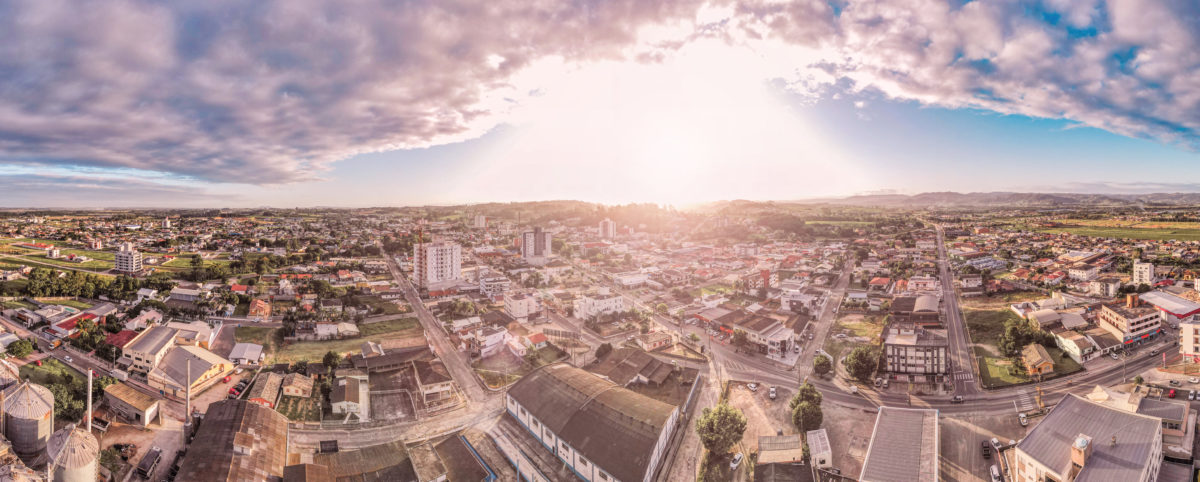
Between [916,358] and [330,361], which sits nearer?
[916,358]

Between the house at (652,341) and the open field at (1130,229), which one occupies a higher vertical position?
the open field at (1130,229)

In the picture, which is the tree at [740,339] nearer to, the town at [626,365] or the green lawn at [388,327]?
the town at [626,365]

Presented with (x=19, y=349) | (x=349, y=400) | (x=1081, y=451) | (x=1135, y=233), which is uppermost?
(x=1135, y=233)

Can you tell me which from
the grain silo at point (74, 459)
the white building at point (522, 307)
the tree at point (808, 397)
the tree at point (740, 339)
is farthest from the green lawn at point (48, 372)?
the tree at point (740, 339)

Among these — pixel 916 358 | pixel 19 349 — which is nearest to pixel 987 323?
pixel 916 358

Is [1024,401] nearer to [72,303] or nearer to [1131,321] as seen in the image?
[1131,321]

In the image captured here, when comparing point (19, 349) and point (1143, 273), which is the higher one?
point (1143, 273)

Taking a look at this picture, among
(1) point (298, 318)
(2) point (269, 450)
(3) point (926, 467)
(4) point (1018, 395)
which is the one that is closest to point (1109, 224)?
(4) point (1018, 395)

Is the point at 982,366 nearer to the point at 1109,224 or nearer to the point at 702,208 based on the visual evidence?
the point at 1109,224
